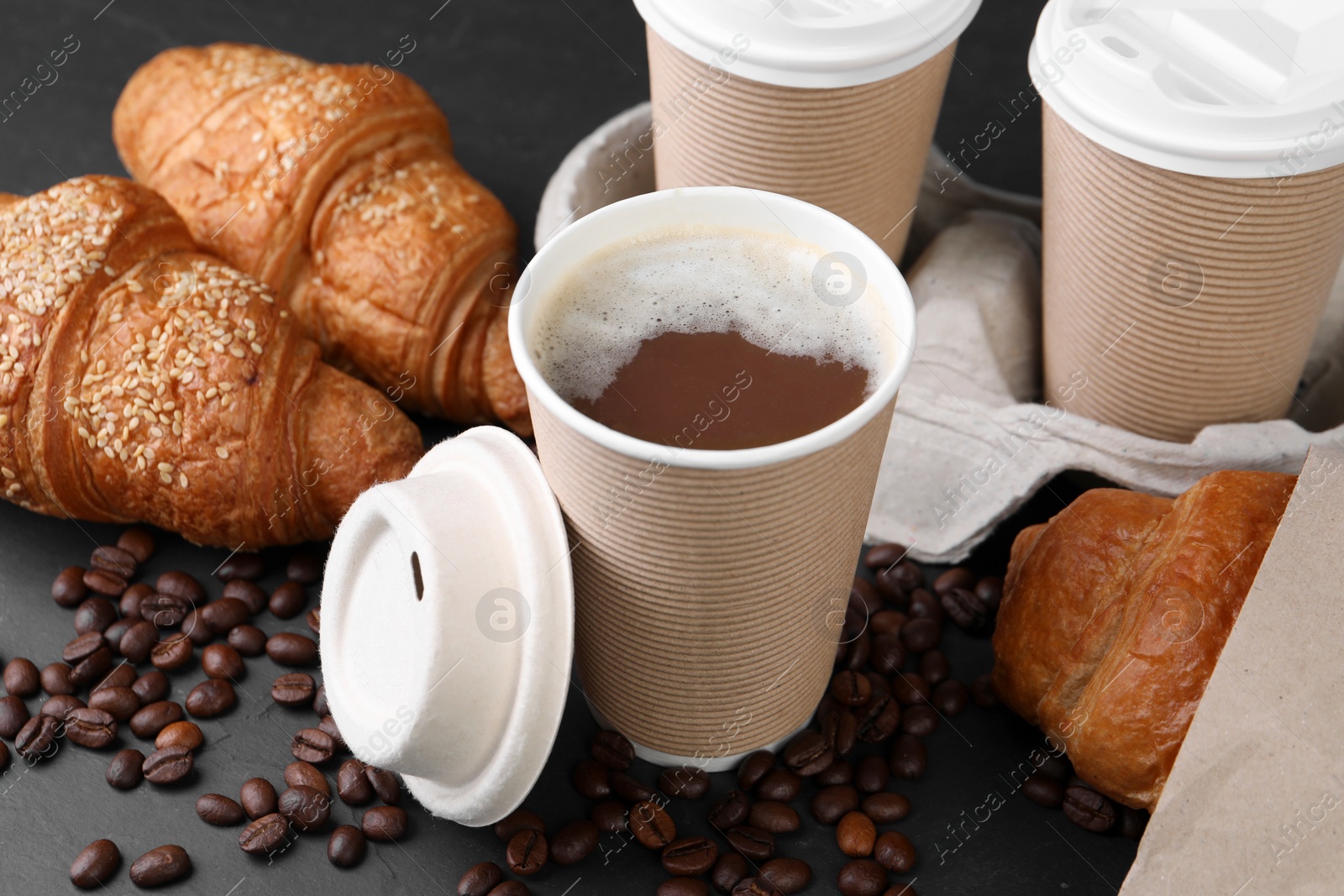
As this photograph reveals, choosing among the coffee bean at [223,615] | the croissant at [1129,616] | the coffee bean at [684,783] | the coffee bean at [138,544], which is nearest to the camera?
the croissant at [1129,616]

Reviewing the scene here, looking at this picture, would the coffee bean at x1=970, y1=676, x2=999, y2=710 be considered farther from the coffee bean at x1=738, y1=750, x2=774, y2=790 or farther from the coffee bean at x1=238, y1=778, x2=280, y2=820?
the coffee bean at x1=238, y1=778, x2=280, y2=820

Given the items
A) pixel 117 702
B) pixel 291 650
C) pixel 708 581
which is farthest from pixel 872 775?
pixel 117 702

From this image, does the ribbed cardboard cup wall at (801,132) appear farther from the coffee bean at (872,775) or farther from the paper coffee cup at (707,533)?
the coffee bean at (872,775)

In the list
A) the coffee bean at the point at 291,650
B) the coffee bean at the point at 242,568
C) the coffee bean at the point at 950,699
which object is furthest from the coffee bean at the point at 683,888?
the coffee bean at the point at 242,568

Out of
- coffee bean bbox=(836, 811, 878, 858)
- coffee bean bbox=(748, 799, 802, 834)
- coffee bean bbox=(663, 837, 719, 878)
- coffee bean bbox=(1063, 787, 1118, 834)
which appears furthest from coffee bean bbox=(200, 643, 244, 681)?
coffee bean bbox=(1063, 787, 1118, 834)

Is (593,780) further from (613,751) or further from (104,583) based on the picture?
(104,583)

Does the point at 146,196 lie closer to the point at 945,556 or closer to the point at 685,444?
the point at 685,444

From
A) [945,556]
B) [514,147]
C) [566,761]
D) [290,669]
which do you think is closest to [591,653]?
[566,761]

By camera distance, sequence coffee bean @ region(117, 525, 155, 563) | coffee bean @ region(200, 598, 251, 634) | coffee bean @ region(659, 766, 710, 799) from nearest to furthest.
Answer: coffee bean @ region(659, 766, 710, 799) < coffee bean @ region(200, 598, 251, 634) < coffee bean @ region(117, 525, 155, 563)
